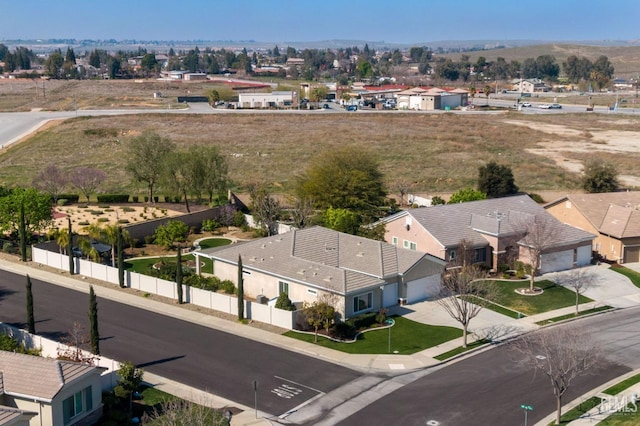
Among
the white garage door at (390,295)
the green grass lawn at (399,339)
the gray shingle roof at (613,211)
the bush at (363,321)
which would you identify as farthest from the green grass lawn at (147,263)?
the gray shingle roof at (613,211)

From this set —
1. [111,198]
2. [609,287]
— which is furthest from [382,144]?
[609,287]

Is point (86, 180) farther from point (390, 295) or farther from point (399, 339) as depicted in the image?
point (399, 339)

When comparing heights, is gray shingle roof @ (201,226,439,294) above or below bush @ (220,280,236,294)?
above

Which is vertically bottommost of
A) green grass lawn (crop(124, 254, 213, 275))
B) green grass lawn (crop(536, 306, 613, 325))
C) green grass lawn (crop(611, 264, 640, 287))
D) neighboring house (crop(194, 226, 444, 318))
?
green grass lawn (crop(536, 306, 613, 325))

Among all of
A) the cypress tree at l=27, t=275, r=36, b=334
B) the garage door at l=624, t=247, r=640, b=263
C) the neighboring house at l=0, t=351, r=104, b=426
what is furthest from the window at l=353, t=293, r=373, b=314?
the garage door at l=624, t=247, r=640, b=263

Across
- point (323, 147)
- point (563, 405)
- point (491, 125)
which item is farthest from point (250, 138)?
point (563, 405)

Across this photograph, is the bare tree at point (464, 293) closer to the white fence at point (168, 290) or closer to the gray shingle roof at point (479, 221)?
the gray shingle roof at point (479, 221)

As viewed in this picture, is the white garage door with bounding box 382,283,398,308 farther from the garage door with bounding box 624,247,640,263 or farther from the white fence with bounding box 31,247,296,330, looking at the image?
the garage door with bounding box 624,247,640,263
